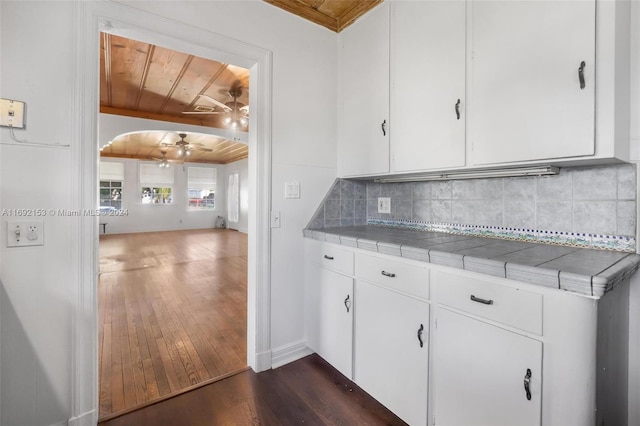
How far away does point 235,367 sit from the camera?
2.10 meters

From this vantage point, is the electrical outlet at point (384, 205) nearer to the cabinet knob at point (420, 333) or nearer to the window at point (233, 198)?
the cabinet knob at point (420, 333)

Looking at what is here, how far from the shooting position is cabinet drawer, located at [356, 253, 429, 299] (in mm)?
1411

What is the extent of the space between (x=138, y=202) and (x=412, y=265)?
435 inches

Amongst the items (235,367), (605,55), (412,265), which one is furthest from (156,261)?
(605,55)

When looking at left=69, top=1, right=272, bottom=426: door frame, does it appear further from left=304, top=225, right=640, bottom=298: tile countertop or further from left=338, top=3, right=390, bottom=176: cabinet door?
left=304, top=225, right=640, bottom=298: tile countertop

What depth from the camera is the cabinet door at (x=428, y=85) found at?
1.58m

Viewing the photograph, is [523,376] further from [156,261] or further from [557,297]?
[156,261]

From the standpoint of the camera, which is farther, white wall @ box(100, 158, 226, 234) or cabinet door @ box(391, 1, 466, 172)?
white wall @ box(100, 158, 226, 234)

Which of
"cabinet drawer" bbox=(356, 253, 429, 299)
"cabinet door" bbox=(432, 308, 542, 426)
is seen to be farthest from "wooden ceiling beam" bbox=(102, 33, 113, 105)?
"cabinet door" bbox=(432, 308, 542, 426)

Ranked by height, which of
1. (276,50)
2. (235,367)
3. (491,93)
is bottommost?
(235,367)

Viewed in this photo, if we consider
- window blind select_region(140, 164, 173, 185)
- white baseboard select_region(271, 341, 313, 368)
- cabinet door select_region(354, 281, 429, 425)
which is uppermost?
window blind select_region(140, 164, 173, 185)

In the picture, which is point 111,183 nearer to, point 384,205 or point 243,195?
point 243,195

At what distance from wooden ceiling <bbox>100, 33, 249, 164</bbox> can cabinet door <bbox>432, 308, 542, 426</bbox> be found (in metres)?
3.18

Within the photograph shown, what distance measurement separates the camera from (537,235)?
1585mm
